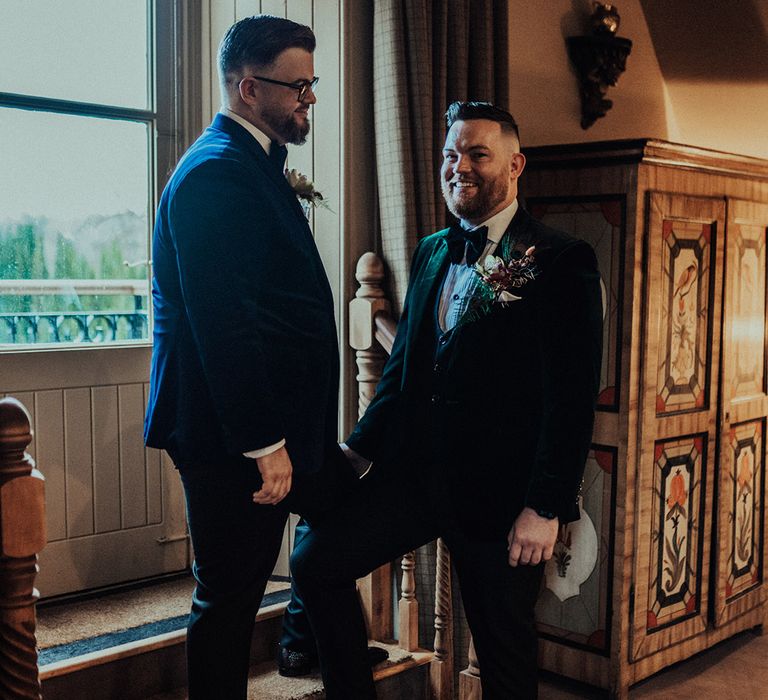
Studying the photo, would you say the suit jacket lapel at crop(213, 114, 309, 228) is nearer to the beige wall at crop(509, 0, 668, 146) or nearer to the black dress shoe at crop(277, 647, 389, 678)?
the black dress shoe at crop(277, 647, 389, 678)

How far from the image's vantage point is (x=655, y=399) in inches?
121

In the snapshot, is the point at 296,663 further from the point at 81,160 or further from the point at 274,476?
the point at 81,160

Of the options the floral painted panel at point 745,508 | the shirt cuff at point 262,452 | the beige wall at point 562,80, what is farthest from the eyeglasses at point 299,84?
→ the floral painted panel at point 745,508

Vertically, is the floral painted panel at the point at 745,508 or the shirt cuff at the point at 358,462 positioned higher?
the shirt cuff at the point at 358,462

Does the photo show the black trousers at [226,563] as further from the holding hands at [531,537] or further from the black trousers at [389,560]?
the holding hands at [531,537]

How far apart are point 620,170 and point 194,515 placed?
5.73 ft

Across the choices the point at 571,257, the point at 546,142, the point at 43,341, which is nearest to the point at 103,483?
the point at 43,341

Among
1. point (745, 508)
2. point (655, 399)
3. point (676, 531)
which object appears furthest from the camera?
point (745, 508)

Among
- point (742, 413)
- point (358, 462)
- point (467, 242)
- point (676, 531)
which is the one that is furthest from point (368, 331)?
point (742, 413)

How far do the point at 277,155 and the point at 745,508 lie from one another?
2458mm

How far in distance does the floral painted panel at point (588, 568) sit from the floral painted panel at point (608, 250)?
0.22 m

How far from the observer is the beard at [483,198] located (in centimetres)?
209

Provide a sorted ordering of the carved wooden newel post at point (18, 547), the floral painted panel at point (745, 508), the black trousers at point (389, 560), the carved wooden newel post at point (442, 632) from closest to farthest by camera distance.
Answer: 1. the carved wooden newel post at point (18, 547)
2. the black trousers at point (389, 560)
3. the carved wooden newel post at point (442, 632)
4. the floral painted panel at point (745, 508)

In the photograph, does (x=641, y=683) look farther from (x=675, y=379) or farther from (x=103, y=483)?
(x=103, y=483)
